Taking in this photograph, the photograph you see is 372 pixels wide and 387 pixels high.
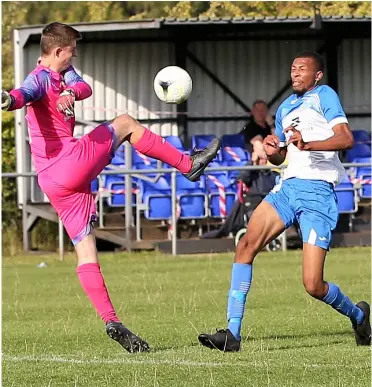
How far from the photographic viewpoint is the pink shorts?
8891mm

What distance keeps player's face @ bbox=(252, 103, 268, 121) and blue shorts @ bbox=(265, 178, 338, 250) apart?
10560 mm

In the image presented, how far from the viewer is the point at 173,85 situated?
32.7 feet

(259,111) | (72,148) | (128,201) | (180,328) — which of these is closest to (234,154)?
(128,201)

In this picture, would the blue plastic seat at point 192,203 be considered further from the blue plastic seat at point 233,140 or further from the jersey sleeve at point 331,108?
the jersey sleeve at point 331,108

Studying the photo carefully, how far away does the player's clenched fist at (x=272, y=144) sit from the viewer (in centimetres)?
909

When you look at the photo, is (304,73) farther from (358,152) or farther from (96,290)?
(358,152)

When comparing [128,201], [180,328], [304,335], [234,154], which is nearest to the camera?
[304,335]

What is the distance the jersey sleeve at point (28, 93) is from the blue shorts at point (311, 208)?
1916mm

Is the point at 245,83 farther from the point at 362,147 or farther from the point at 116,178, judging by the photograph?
the point at 116,178

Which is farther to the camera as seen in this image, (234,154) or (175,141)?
(234,154)

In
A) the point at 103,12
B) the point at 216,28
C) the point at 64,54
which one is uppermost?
the point at 103,12

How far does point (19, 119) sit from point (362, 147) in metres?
6.80

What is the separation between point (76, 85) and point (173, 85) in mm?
1168

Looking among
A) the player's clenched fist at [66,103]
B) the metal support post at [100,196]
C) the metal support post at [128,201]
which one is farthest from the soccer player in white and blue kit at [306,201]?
the metal support post at [100,196]
